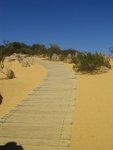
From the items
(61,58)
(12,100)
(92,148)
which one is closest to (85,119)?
(92,148)

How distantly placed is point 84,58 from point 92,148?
52.2ft

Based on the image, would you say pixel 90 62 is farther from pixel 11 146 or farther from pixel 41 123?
pixel 11 146

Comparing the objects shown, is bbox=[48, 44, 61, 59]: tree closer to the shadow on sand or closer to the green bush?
the green bush

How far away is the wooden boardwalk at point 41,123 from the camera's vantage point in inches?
277

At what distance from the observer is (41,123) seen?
8.57m

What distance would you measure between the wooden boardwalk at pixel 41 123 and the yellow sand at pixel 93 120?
0.24 metres

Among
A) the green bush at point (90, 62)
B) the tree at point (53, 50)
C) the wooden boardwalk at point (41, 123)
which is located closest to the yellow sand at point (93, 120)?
the wooden boardwalk at point (41, 123)

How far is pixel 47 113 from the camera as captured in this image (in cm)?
975

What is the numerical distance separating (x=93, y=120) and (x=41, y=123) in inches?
61.3

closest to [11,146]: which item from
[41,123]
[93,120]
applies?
[41,123]

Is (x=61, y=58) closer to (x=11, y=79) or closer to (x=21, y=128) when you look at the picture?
(x=11, y=79)

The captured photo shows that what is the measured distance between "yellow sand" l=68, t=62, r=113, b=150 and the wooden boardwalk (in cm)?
24

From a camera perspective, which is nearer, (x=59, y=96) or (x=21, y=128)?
(x=21, y=128)

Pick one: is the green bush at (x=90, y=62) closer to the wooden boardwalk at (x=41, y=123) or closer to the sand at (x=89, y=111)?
the sand at (x=89, y=111)
